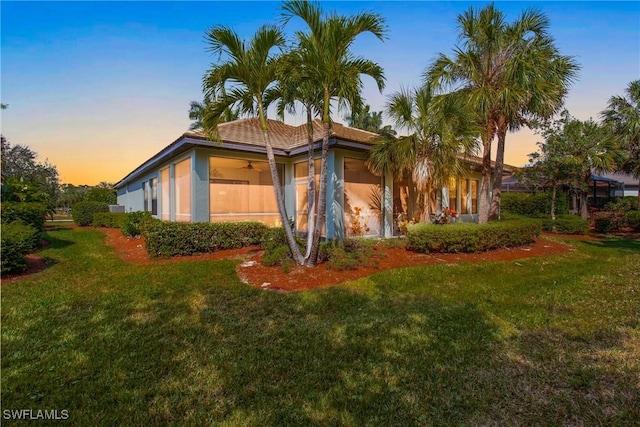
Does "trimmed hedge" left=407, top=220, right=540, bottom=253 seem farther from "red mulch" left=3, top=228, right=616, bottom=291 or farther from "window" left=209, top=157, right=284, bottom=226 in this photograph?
"window" left=209, top=157, right=284, bottom=226

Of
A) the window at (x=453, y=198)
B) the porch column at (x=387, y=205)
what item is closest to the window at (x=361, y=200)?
the porch column at (x=387, y=205)

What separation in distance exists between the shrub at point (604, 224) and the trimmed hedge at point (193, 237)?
57.3 feet

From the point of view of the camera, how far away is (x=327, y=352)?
3.12m

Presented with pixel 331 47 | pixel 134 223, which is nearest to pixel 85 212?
pixel 134 223

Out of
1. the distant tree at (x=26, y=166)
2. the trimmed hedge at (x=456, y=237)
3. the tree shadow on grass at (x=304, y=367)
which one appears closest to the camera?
the tree shadow on grass at (x=304, y=367)

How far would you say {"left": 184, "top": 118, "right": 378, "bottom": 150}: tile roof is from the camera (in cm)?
1027

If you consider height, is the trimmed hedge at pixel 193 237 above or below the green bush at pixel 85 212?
below

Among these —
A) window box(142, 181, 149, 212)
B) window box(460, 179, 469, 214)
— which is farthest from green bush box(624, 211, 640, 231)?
window box(142, 181, 149, 212)

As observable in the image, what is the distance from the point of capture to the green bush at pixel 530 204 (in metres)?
17.8

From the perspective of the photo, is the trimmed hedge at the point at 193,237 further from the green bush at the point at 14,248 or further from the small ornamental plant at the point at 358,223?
the small ornamental plant at the point at 358,223

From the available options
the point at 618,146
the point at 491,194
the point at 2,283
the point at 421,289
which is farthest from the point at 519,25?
the point at 2,283

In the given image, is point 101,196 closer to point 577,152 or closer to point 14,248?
point 14,248

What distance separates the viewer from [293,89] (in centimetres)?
654

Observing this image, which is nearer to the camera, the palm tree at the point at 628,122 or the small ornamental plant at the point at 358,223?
the small ornamental plant at the point at 358,223
